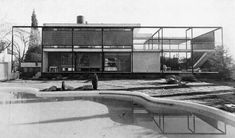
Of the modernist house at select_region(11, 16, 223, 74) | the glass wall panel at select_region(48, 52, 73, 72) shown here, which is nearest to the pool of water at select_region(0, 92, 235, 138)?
the modernist house at select_region(11, 16, 223, 74)

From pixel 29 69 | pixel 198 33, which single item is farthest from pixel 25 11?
pixel 198 33

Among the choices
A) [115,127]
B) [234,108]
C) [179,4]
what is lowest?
[115,127]

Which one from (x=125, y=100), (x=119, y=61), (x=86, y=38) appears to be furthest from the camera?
(x=119, y=61)

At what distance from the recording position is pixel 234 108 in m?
5.38

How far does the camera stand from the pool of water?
426 cm

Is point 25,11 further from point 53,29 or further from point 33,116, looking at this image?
point 53,29

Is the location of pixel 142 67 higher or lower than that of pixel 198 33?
lower

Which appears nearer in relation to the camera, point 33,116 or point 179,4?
point 179,4

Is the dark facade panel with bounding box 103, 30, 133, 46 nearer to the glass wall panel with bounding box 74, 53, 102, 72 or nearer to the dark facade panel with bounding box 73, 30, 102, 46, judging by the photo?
the dark facade panel with bounding box 73, 30, 102, 46

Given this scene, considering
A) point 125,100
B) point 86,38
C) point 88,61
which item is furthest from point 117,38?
point 125,100

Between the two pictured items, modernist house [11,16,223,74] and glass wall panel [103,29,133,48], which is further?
glass wall panel [103,29,133,48]

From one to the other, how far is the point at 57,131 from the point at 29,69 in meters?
16.6

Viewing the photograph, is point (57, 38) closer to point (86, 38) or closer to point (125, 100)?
point (86, 38)

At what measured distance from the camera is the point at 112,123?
5.26m
